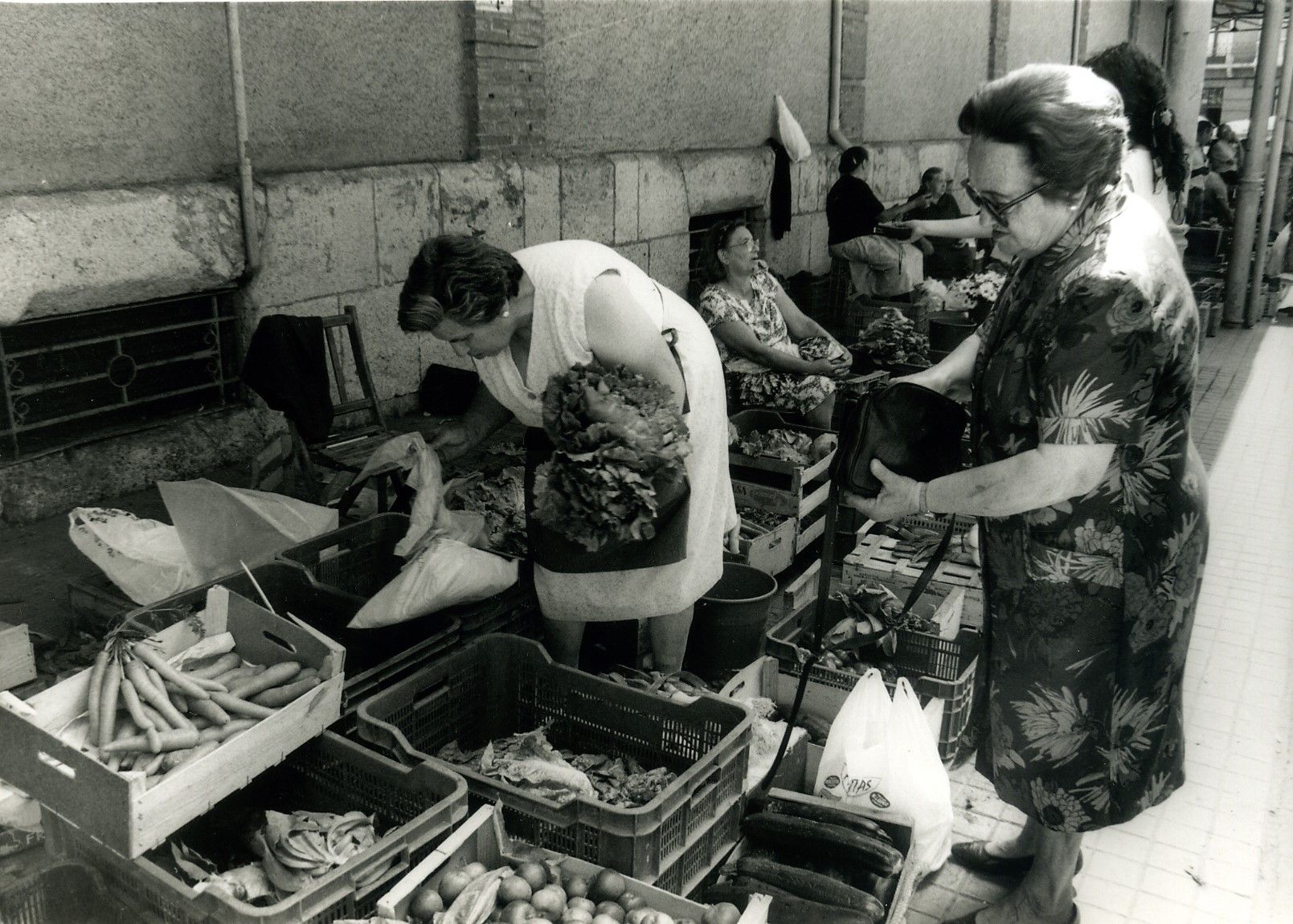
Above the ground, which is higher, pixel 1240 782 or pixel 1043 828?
pixel 1043 828

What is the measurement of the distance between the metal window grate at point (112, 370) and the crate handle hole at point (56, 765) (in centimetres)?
285

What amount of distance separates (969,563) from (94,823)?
3.54m

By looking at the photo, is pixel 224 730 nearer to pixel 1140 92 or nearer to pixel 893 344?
pixel 1140 92

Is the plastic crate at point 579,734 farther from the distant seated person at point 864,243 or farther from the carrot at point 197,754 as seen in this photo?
the distant seated person at point 864,243

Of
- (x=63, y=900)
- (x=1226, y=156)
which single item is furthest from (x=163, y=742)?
(x=1226, y=156)

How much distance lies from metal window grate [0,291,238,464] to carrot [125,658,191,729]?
Result: 8.81 ft

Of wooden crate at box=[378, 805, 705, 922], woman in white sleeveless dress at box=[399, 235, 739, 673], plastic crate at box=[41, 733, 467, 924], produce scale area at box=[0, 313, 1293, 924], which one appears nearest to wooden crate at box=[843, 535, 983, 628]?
produce scale area at box=[0, 313, 1293, 924]

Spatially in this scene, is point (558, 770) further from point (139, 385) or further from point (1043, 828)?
point (139, 385)

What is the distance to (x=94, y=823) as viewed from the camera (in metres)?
2.39

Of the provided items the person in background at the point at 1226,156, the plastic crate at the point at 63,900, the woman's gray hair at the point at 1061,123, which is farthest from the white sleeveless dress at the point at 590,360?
the person in background at the point at 1226,156

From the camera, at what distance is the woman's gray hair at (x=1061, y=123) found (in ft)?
7.68

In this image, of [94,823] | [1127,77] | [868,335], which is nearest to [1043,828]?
[94,823]

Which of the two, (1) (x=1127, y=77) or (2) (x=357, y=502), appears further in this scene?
(2) (x=357, y=502)

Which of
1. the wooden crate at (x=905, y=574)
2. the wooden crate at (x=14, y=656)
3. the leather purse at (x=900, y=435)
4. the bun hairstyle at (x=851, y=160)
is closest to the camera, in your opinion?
the leather purse at (x=900, y=435)
